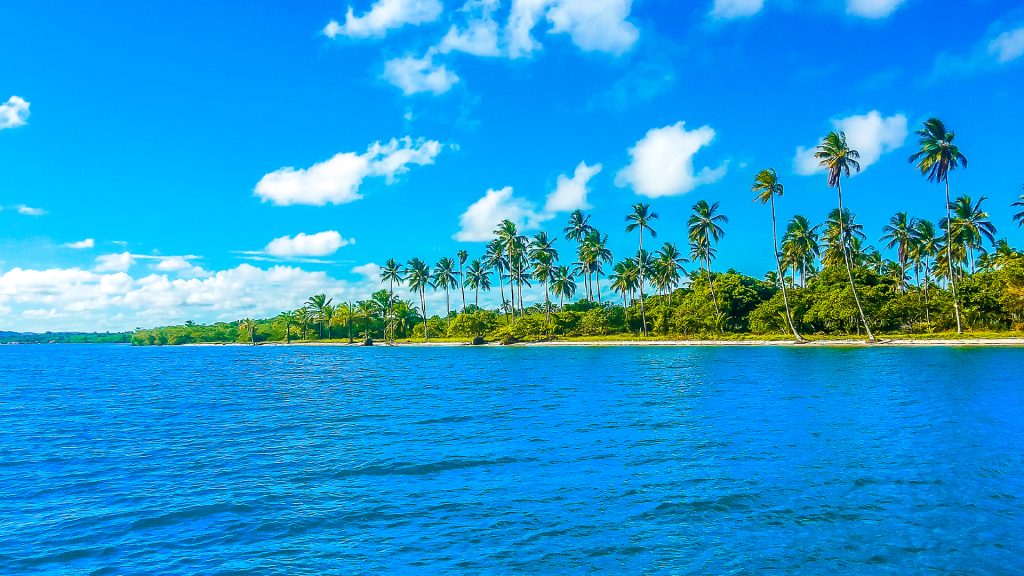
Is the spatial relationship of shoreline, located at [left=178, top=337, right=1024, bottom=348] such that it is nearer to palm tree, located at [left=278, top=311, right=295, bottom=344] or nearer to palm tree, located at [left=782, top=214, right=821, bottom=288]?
palm tree, located at [left=782, top=214, right=821, bottom=288]

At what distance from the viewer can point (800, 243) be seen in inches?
3533

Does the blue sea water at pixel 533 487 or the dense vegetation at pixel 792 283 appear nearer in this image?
the blue sea water at pixel 533 487

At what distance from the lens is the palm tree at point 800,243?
90.2 meters

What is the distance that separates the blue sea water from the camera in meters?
9.52

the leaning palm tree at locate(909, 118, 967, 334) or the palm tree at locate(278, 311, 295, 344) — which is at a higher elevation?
the leaning palm tree at locate(909, 118, 967, 334)

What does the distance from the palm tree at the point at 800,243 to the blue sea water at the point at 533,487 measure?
6517 centimetres

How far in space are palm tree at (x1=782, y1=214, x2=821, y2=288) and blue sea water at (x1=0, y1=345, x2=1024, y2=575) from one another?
6517 cm

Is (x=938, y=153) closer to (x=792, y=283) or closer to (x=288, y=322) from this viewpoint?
(x=792, y=283)

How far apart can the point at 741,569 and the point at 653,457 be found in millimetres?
7379

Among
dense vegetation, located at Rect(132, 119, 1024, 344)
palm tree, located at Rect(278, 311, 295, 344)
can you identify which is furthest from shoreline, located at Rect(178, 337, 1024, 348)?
palm tree, located at Rect(278, 311, 295, 344)

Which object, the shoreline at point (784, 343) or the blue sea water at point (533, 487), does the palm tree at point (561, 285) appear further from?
the blue sea water at point (533, 487)

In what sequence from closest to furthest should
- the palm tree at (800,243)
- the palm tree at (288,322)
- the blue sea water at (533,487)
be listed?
the blue sea water at (533,487)
the palm tree at (800,243)
the palm tree at (288,322)

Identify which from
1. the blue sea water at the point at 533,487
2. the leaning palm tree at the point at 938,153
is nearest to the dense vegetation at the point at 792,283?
the leaning palm tree at the point at 938,153

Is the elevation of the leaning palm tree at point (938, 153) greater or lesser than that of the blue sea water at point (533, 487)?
greater
